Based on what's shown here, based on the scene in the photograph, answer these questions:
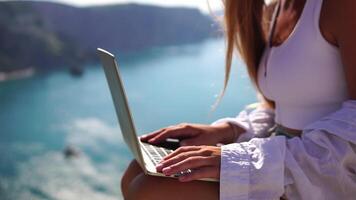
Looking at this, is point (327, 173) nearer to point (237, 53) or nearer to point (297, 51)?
point (297, 51)

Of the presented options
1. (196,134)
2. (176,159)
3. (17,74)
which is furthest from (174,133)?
(17,74)

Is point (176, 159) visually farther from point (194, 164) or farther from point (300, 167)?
point (300, 167)

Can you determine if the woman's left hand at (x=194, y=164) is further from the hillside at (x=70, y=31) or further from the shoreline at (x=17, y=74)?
the shoreline at (x=17, y=74)

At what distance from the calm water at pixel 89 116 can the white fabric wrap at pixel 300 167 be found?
138cm

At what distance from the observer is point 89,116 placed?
644 cm

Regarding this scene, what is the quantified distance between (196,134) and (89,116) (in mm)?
5606

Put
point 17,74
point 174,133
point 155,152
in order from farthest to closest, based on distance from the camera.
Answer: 1. point 17,74
2. point 174,133
3. point 155,152

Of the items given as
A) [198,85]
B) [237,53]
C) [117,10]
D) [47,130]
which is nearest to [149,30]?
[117,10]

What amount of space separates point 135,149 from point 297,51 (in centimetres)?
27

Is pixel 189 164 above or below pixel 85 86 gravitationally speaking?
above

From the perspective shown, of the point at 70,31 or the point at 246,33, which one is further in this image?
the point at 70,31

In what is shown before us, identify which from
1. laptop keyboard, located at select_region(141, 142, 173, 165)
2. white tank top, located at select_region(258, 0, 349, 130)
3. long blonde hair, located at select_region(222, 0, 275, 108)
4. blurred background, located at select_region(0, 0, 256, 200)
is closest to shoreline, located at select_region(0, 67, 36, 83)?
blurred background, located at select_region(0, 0, 256, 200)

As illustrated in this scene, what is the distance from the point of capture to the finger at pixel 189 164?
2.22 ft

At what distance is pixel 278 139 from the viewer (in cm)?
71
